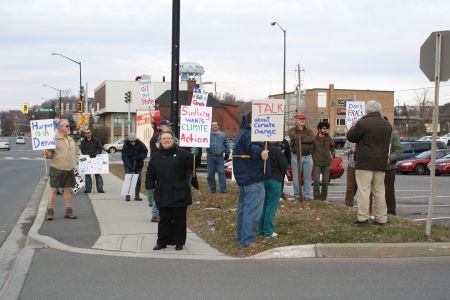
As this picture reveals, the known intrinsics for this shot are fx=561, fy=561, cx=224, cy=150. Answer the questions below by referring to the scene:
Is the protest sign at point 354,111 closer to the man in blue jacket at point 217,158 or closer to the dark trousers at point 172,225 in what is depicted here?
the man in blue jacket at point 217,158

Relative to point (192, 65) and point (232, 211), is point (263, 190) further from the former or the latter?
point (192, 65)

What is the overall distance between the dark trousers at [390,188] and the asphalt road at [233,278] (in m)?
3.16

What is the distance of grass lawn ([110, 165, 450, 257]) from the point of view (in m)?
8.07

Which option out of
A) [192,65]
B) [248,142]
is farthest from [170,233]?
[192,65]

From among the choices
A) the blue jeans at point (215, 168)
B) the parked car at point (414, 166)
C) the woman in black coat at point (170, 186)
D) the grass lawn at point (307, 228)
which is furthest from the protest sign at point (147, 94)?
the parked car at point (414, 166)

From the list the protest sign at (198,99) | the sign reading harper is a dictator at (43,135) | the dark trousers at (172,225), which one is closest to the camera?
the dark trousers at (172,225)

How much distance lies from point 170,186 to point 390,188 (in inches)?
190

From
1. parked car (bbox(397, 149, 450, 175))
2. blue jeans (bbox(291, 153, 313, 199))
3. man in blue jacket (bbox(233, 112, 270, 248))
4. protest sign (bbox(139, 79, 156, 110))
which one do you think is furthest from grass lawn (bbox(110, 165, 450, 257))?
parked car (bbox(397, 149, 450, 175))

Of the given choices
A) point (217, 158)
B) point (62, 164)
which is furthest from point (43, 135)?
point (217, 158)

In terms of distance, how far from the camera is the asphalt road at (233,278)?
5.93 meters

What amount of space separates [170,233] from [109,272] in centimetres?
150

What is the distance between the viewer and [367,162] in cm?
872

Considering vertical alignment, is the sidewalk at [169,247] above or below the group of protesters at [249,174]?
below

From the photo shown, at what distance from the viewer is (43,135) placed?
11523 mm
